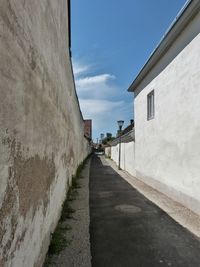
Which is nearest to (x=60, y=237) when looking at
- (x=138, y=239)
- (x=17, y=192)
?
(x=138, y=239)

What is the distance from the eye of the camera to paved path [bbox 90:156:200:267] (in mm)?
3297

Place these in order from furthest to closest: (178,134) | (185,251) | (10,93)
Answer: (178,134) → (185,251) → (10,93)

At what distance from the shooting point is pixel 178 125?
21.2ft

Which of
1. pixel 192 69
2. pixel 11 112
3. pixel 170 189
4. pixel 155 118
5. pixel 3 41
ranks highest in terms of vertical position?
pixel 192 69

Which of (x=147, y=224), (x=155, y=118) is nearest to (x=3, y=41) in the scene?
(x=147, y=224)

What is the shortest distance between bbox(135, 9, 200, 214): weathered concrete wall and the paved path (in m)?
1.05

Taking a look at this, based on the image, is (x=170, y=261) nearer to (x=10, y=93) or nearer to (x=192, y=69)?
(x=10, y=93)

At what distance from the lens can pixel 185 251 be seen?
11.7ft

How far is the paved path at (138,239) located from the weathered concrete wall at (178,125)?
105 centimetres

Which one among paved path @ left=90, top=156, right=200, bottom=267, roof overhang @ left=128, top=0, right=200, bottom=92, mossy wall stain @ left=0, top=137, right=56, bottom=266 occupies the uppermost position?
roof overhang @ left=128, top=0, right=200, bottom=92

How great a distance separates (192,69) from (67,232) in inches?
182

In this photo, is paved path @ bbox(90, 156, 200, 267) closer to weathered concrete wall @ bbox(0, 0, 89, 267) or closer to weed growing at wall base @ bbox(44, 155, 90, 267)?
weed growing at wall base @ bbox(44, 155, 90, 267)

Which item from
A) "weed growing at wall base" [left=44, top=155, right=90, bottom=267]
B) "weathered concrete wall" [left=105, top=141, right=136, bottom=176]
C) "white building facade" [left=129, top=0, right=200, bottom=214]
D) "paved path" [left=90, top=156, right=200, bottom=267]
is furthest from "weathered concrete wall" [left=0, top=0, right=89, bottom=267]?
"weathered concrete wall" [left=105, top=141, right=136, bottom=176]

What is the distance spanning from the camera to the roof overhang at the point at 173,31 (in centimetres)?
539
